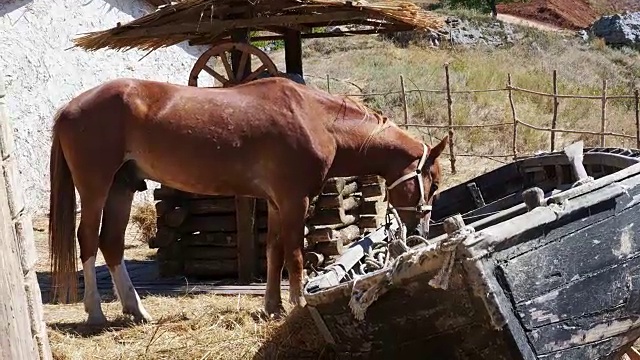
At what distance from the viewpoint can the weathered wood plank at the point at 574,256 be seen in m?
3.78

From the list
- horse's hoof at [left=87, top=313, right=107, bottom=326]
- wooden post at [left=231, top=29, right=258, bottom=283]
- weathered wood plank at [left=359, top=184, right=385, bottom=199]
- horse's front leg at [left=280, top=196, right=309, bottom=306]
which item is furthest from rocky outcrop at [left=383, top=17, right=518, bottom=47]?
horse's hoof at [left=87, top=313, right=107, bottom=326]

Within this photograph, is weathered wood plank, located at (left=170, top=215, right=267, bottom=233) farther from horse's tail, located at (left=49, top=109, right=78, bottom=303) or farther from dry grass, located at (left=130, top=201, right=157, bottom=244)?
dry grass, located at (left=130, top=201, right=157, bottom=244)

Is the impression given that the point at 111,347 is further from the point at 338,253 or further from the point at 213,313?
the point at 338,253

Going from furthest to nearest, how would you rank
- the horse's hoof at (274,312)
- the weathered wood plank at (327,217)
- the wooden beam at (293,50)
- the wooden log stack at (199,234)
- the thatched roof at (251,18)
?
the wooden beam at (293,50) → the wooden log stack at (199,234) → the weathered wood plank at (327,217) → the thatched roof at (251,18) → the horse's hoof at (274,312)

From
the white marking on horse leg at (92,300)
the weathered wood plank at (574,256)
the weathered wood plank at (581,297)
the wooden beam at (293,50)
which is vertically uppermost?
the wooden beam at (293,50)

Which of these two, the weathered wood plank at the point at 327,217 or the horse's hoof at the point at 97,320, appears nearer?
the horse's hoof at the point at 97,320

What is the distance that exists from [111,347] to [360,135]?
7.93 ft

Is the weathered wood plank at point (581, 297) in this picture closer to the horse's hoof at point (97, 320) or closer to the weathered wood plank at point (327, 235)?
the horse's hoof at point (97, 320)

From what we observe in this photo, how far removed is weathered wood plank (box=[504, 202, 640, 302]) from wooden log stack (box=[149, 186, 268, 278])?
420 centimetres

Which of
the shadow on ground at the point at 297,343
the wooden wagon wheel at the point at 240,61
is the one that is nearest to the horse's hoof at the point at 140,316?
the shadow on ground at the point at 297,343

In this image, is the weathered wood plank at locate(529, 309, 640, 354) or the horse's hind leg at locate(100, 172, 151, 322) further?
the horse's hind leg at locate(100, 172, 151, 322)

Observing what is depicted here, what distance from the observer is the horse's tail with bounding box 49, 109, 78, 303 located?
621 centimetres

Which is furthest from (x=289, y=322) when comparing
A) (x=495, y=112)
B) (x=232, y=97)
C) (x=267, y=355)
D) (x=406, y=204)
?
(x=495, y=112)

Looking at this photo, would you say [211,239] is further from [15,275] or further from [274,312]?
[15,275]
